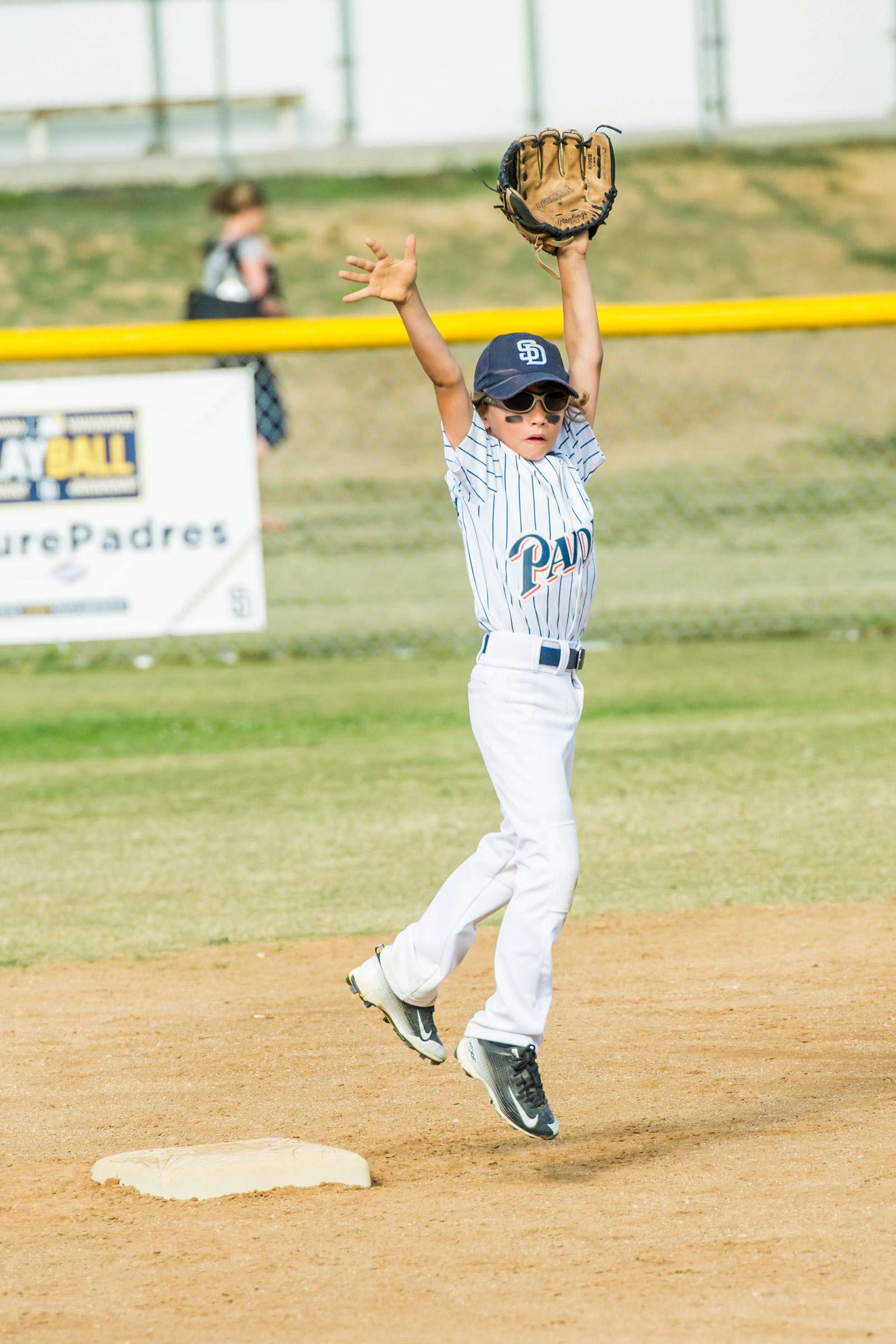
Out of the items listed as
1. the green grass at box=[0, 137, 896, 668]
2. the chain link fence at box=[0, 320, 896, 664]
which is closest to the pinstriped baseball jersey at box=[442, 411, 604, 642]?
the chain link fence at box=[0, 320, 896, 664]

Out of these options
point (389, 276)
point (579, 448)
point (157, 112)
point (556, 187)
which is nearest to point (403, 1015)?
point (579, 448)

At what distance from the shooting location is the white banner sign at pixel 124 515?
8734 millimetres

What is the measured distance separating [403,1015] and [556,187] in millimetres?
1914

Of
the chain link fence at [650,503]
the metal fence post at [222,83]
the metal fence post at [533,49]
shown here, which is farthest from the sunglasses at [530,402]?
the metal fence post at [222,83]

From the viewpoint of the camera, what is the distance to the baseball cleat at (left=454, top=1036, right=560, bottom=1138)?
353cm

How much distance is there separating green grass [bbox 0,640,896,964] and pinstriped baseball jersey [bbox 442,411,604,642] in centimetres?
199

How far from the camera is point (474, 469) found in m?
3.75

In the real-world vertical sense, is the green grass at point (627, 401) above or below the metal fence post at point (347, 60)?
below

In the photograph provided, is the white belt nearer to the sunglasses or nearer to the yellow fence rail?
the sunglasses

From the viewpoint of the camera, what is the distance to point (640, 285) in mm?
23875

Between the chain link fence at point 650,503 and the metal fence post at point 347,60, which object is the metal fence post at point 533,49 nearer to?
the metal fence post at point 347,60

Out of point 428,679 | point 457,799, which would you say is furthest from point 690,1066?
point 428,679

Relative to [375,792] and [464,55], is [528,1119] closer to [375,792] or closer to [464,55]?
[375,792]

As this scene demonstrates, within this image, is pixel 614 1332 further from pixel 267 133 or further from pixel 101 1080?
pixel 267 133
